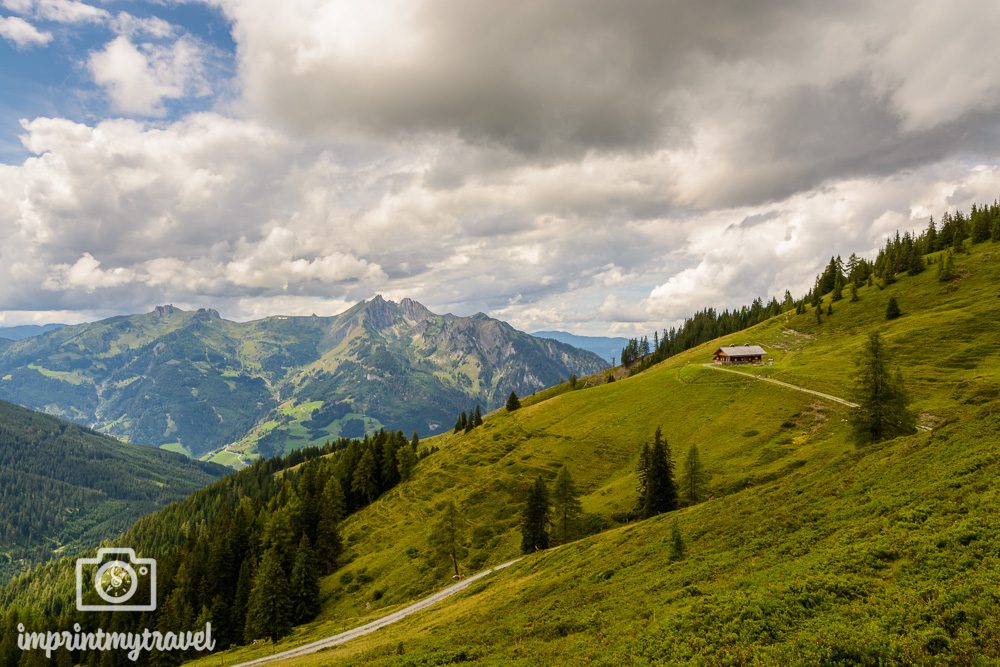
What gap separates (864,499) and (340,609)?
77021 mm

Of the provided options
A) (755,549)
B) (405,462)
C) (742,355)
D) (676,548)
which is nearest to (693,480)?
(676,548)

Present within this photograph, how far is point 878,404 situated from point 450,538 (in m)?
Answer: 64.6

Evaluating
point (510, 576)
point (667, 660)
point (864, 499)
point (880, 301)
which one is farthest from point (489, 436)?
point (880, 301)

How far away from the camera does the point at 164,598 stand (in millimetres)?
96312

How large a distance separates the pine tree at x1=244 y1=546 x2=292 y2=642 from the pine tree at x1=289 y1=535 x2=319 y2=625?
1.61 m

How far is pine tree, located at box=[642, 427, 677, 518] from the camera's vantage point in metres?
63.8

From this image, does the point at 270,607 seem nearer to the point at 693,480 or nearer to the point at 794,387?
the point at 693,480

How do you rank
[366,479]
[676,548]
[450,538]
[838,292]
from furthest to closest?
[838,292]
[366,479]
[450,538]
[676,548]

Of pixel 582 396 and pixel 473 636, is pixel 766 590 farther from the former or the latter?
pixel 582 396

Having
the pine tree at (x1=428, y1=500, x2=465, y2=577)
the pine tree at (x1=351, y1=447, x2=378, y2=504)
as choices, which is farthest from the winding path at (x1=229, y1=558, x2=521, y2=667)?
the pine tree at (x1=351, y1=447, x2=378, y2=504)

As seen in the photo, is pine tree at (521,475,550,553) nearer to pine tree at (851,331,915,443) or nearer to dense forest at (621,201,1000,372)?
pine tree at (851,331,915,443)

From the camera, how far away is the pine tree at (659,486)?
209 feet

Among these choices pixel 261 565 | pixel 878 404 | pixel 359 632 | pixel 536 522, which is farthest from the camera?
pixel 261 565

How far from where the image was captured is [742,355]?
424 feet
